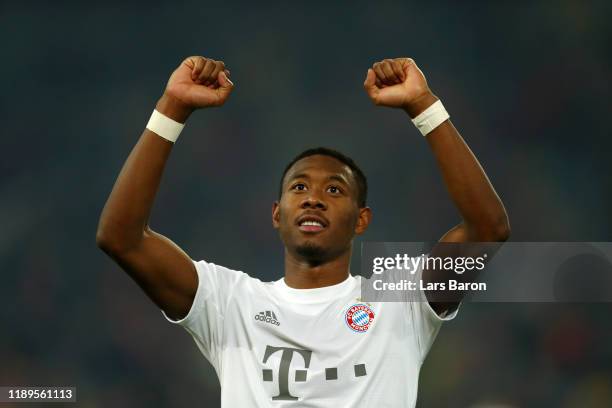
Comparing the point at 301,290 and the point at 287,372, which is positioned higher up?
the point at 301,290

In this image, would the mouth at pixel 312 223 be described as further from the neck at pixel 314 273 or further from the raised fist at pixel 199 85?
the raised fist at pixel 199 85

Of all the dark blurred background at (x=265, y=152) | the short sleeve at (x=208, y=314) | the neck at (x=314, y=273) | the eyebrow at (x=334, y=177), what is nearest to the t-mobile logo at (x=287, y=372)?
the short sleeve at (x=208, y=314)

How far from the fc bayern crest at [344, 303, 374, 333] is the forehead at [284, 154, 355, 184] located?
61 centimetres

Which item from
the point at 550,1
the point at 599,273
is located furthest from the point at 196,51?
the point at 599,273

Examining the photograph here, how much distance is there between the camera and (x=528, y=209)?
718cm

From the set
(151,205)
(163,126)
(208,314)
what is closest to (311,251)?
(208,314)

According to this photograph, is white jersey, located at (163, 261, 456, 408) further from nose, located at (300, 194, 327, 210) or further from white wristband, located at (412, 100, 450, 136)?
white wristband, located at (412, 100, 450, 136)

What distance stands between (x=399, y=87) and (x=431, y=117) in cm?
A: 18

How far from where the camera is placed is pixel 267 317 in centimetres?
330

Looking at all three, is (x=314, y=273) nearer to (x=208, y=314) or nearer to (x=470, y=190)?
(x=208, y=314)

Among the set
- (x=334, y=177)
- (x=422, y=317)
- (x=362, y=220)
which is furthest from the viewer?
(x=362, y=220)

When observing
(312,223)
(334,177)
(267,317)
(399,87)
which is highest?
(399,87)

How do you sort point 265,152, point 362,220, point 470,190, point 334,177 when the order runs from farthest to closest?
1. point 265,152
2. point 362,220
3. point 334,177
4. point 470,190

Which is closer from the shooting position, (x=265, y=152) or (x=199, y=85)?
(x=199, y=85)
